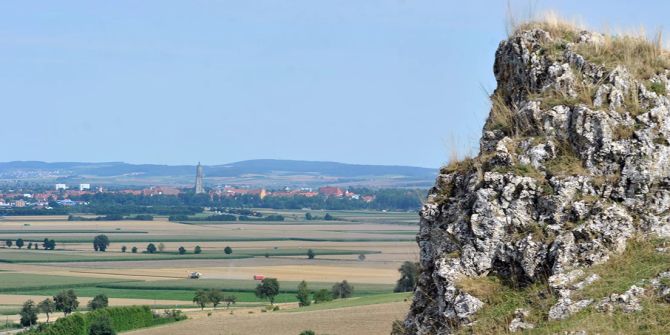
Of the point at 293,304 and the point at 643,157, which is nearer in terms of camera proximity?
the point at 643,157

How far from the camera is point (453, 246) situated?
13.4m

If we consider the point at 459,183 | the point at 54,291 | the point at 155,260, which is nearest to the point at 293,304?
the point at 54,291

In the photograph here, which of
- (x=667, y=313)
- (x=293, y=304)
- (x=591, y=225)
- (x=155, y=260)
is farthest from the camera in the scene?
(x=155, y=260)

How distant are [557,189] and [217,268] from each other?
122 metres

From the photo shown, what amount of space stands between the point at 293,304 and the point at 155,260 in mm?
56786

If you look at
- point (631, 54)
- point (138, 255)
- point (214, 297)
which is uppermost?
point (631, 54)

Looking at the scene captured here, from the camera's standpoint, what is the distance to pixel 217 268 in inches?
5266

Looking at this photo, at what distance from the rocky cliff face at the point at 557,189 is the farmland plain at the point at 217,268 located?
4302 cm

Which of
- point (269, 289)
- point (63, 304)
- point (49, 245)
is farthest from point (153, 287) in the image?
point (49, 245)

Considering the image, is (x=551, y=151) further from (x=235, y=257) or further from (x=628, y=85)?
(x=235, y=257)

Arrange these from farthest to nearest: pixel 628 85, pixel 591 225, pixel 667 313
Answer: pixel 628 85, pixel 591 225, pixel 667 313

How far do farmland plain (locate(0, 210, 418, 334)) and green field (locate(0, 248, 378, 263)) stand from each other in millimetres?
120

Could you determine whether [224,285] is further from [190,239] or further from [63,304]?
[190,239]

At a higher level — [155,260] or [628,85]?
[628,85]
